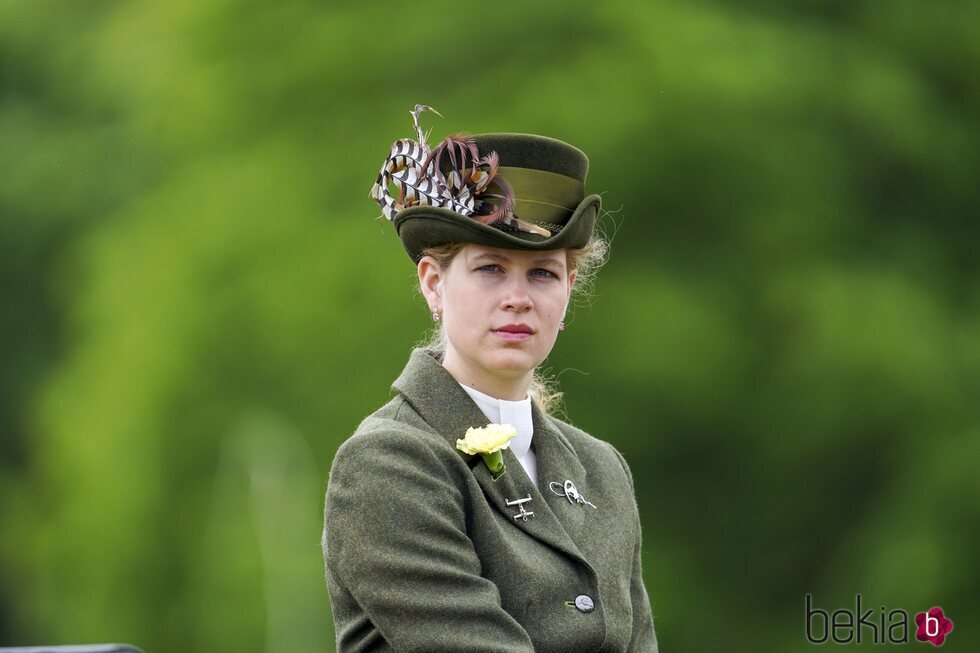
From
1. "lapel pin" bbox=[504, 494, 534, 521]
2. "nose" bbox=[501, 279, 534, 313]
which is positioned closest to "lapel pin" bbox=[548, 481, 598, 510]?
"lapel pin" bbox=[504, 494, 534, 521]

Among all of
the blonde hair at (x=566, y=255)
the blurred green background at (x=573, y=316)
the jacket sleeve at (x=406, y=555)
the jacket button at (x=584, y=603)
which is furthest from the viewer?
the blurred green background at (x=573, y=316)

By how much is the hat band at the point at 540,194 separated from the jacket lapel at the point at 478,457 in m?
0.32

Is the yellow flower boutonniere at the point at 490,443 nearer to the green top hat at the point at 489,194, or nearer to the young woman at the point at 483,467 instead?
the young woman at the point at 483,467

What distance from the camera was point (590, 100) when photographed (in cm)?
558

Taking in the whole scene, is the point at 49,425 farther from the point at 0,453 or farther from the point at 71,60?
the point at 71,60

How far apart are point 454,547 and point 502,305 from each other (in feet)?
1.40

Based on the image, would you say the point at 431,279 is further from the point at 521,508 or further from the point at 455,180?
the point at 521,508

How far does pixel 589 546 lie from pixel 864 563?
3.14m

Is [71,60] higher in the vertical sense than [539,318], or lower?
higher

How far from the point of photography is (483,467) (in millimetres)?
2451

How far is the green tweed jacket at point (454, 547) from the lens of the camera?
7.40ft

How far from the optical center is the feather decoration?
2502mm

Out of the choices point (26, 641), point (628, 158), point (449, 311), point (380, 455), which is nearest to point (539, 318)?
point (449, 311)

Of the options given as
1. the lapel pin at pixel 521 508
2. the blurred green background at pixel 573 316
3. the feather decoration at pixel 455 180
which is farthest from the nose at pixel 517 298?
the blurred green background at pixel 573 316
